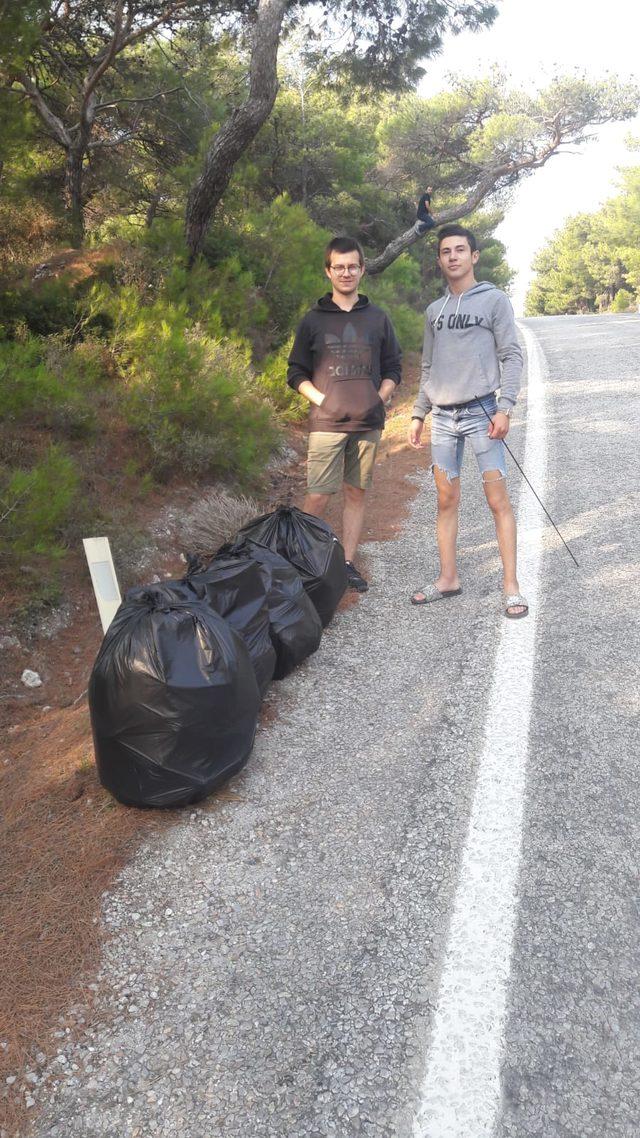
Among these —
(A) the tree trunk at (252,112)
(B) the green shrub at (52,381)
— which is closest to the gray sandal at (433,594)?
(B) the green shrub at (52,381)

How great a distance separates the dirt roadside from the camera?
203cm

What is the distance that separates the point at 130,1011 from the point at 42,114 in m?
9.22

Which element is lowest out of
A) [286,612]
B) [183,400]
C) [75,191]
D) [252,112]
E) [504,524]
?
[286,612]

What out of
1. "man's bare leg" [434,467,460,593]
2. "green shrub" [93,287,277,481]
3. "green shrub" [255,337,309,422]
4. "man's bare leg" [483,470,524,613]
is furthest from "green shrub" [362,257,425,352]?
"man's bare leg" [483,470,524,613]

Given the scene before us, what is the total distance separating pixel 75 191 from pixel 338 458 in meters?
6.32

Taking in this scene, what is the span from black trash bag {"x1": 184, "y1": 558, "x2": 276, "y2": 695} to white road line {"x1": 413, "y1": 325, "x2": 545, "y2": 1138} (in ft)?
3.26

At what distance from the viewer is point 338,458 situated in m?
4.62

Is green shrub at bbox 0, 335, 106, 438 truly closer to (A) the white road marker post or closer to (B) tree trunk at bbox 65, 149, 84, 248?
(A) the white road marker post

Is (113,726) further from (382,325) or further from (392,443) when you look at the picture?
(392,443)

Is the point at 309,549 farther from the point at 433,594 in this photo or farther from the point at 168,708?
the point at 168,708

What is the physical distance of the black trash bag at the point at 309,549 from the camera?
160 inches

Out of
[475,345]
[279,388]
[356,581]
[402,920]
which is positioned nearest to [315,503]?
[356,581]

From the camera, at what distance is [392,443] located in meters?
8.27

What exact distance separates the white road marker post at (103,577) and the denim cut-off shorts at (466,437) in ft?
6.22
